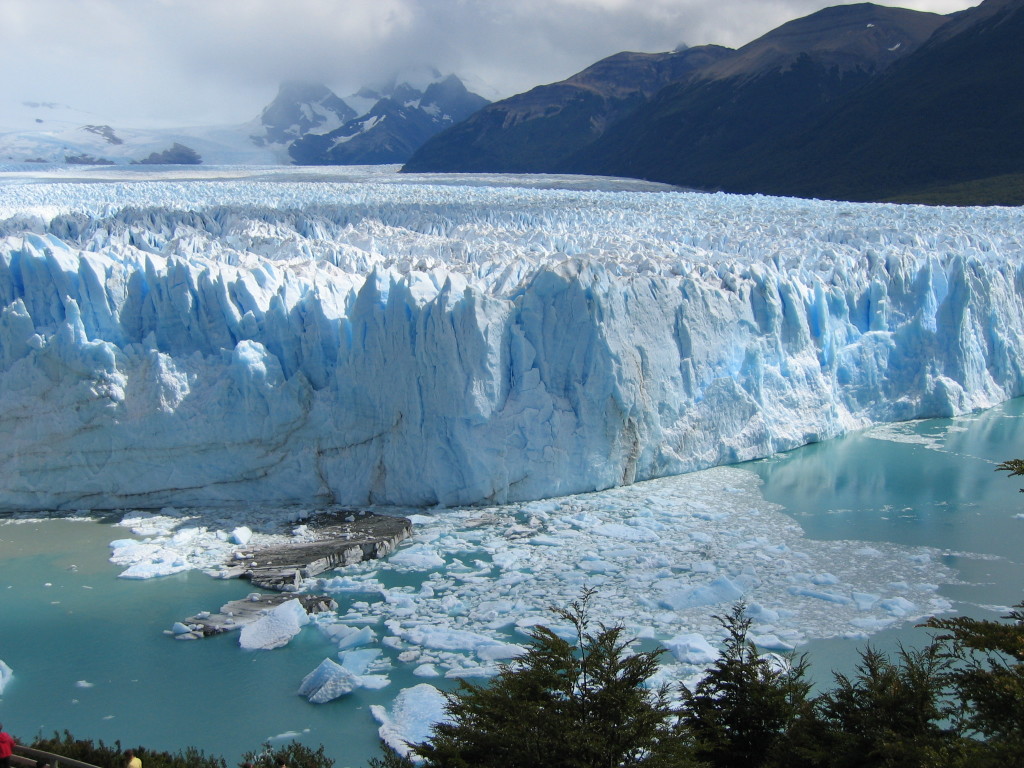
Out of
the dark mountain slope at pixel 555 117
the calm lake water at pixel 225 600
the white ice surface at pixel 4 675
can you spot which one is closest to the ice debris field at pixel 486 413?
the calm lake water at pixel 225 600

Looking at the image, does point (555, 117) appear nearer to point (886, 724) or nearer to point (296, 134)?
point (296, 134)

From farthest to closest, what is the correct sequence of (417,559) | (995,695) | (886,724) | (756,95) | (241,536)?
(756,95)
(241,536)
(417,559)
(886,724)
(995,695)

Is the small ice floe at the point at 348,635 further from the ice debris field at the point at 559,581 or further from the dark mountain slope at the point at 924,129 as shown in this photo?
the dark mountain slope at the point at 924,129

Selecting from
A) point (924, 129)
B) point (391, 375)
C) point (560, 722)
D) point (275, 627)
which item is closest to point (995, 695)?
point (560, 722)

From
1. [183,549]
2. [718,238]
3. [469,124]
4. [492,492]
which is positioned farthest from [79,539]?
[469,124]

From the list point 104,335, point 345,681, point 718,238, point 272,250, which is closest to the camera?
point 345,681

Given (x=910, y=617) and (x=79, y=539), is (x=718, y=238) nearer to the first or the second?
(x=910, y=617)
